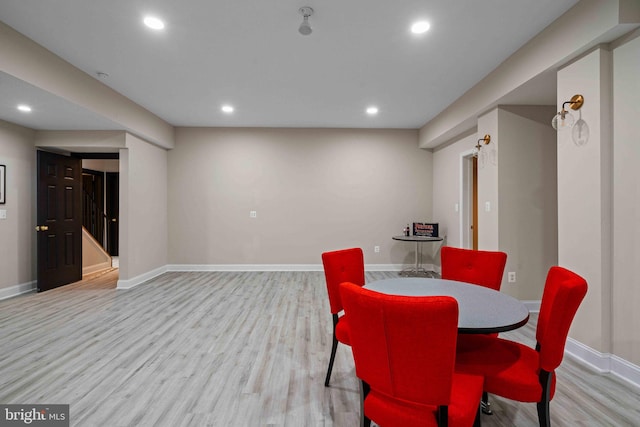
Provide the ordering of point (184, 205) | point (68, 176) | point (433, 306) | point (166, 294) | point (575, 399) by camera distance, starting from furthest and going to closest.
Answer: point (184, 205) → point (68, 176) → point (166, 294) → point (575, 399) → point (433, 306)

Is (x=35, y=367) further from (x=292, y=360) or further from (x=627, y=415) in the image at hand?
(x=627, y=415)

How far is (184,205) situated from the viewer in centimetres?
577

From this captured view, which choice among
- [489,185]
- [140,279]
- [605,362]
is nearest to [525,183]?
[489,185]

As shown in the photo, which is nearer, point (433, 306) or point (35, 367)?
point (433, 306)

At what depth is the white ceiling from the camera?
7.70ft

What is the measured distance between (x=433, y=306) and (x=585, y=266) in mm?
2194

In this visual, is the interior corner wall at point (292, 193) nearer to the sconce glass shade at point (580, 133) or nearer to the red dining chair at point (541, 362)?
the sconce glass shade at point (580, 133)

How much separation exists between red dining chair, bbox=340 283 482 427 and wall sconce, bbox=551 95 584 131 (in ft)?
7.88

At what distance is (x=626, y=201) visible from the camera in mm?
2092

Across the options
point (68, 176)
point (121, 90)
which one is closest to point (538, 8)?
point (121, 90)

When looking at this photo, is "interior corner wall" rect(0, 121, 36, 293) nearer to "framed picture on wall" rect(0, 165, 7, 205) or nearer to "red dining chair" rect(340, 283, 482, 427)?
"framed picture on wall" rect(0, 165, 7, 205)

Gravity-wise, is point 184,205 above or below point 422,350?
above

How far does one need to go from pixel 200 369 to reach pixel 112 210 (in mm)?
7415

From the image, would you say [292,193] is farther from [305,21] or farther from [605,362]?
[605,362]
